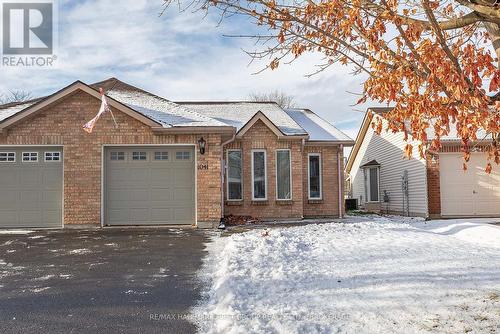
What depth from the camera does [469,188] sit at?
54.1 feet

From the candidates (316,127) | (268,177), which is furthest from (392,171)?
(268,177)

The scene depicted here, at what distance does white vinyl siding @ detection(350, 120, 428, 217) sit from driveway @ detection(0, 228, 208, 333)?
408 inches

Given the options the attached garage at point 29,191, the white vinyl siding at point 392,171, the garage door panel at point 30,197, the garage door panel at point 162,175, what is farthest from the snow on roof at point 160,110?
the white vinyl siding at point 392,171

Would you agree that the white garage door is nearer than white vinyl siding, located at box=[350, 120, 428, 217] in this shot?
Yes

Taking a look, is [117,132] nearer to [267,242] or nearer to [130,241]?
[130,241]

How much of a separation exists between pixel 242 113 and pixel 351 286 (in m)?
13.6

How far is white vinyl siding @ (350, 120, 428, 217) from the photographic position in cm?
1739

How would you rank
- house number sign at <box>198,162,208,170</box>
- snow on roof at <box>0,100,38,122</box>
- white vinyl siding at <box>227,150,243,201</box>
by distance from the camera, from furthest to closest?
white vinyl siding at <box>227,150,243,201</box>, snow on roof at <box>0,100,38,122</box>, house number sign at <box>198,162,208,170</box>

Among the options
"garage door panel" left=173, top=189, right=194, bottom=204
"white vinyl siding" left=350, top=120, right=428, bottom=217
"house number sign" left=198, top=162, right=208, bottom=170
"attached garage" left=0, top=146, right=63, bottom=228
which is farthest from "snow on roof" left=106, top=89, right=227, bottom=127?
"white vinyl siding" left=350, top=120, right=428, bottom=217

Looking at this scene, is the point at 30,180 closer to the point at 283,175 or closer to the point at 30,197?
the point at 30,197

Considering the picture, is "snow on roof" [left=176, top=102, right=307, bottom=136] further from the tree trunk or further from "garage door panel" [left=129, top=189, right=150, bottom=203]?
the tree trunk

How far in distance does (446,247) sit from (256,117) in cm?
890

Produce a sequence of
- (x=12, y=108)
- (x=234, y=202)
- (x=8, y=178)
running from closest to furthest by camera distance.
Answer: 1. (x=8, y=178)
2. (x=12, y=108)
3. (x=234, y=202)

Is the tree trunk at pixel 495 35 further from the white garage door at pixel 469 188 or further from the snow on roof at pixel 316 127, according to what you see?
the white garage door at pixel 469 188
